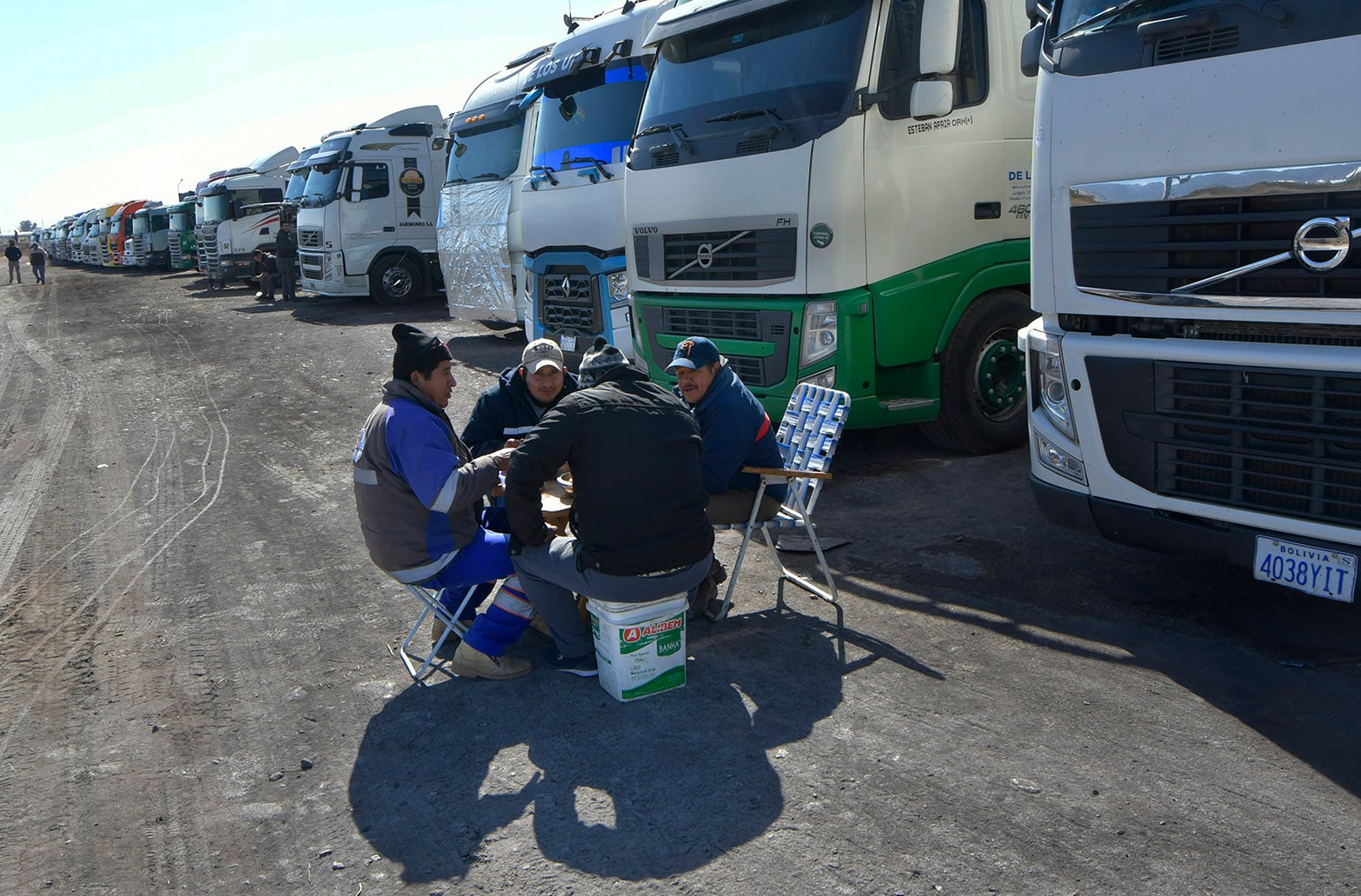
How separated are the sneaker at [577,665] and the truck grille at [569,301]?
18.5 feet

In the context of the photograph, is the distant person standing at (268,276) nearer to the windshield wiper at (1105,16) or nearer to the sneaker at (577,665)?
the sneaker at (577,665)

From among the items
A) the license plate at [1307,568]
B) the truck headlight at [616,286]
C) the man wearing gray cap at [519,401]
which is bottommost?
the license plate at [1307,568]

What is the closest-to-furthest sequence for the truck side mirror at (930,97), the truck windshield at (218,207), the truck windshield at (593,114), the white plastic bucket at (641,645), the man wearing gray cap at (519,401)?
the white plastic bucket at (641,645), the man wearing gray cap at (519,401), the truck side mirror at (930,97), the truck windshield at (593,114), the truck windshield at (218,207)

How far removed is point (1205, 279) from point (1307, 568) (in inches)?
46.7

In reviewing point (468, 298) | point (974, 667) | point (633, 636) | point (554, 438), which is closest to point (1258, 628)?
point (974, 667)

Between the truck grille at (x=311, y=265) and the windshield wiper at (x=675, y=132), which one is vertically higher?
the windshield wiper at (x=675, y=132)

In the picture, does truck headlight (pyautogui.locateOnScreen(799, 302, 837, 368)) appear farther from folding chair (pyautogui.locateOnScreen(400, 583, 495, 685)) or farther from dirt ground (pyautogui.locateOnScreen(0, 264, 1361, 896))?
folding chair (pyautogui.locateOnScreen(400, 583, 495, 685))

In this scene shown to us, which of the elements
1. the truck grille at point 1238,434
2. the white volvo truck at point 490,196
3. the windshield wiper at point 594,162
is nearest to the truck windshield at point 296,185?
the white volvo truck at point 490,196

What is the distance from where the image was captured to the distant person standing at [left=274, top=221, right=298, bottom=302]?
2344 centimetres

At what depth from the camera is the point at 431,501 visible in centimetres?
429

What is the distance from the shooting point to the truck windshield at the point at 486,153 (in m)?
12.0

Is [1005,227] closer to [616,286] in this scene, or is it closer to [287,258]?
[616,286]

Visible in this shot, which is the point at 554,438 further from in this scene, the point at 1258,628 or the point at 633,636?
the point at 1258,628

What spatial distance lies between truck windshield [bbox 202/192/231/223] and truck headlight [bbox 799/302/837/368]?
2533 centimetres
